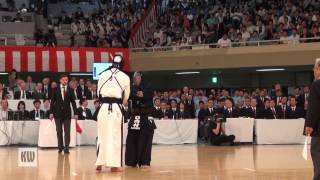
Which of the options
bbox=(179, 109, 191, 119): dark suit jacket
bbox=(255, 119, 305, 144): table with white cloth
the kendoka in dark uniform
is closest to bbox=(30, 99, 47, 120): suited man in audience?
bbox=(179, 109, 191, 119): dark suit jacket

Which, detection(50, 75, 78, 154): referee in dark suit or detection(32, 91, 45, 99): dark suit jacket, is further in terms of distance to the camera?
detection(32, 91, 45, 99): dark suit jacket

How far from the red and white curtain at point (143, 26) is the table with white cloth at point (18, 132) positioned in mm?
11722

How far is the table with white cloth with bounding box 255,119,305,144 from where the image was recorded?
65.7 feet

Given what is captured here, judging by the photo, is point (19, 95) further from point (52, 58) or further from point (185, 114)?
point (52, 58)

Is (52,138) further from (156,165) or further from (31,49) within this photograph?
(31,49)

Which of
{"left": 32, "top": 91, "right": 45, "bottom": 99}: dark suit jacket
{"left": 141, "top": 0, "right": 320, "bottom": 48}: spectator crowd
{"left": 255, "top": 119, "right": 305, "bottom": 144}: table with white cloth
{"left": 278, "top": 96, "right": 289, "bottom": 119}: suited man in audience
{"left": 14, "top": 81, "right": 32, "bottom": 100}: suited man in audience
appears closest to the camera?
{"left": 255, "top": 119, "right": 305, "bottom": 144}: table with white cloth

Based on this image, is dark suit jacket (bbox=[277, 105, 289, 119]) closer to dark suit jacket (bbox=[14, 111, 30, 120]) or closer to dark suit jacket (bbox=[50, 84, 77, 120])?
dark suit jacket (bbox=[50, 84, 77, 120])

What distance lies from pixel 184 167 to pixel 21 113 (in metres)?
8.64

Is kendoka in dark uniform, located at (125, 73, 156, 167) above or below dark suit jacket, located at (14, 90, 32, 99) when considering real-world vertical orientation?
below

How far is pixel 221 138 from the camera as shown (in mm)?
19578

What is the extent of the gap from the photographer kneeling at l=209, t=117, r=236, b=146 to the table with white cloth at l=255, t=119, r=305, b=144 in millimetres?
947

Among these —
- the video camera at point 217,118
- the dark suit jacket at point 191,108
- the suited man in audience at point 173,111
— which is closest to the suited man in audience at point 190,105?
the dark suit jacket at point 191,108

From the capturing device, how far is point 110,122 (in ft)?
36.9

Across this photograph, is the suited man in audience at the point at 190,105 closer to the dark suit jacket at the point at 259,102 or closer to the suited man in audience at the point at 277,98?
the dark suit jacket at the point at 259,102
